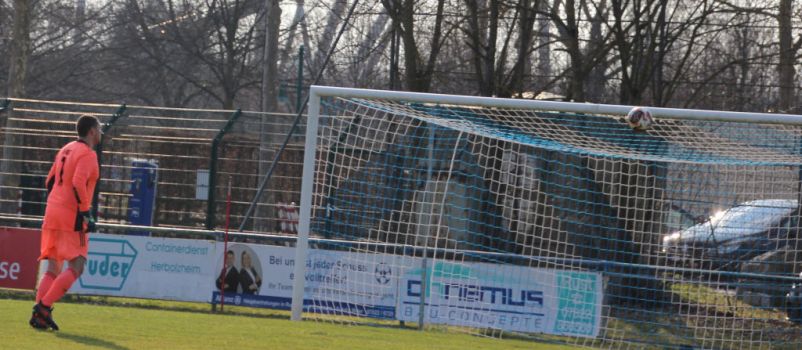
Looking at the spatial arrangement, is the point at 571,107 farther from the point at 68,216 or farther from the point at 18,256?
the point at 18,256

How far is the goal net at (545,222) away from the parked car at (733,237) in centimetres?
3

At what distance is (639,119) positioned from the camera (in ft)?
35.8

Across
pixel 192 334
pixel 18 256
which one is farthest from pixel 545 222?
pixel 18 256

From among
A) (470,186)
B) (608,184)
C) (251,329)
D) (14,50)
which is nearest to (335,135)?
(470,186)

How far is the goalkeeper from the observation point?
947 centimetres

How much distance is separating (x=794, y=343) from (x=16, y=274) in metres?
10.8

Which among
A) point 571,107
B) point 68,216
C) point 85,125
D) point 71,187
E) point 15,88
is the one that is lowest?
point 68,216

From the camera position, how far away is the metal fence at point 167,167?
1912 cm

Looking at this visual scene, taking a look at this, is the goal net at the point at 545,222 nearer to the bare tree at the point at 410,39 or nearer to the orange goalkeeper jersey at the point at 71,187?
the orange goalkeeper jersey at the point at 71,187

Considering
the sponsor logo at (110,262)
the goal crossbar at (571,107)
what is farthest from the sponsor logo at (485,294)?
the sponsor logo at (110,262)

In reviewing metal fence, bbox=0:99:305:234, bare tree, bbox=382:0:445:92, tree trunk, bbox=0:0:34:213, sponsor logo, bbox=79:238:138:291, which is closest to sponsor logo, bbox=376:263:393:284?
sponsor logo, bbox=79:238:138:291

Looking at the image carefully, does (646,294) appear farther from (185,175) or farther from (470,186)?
(185,175)

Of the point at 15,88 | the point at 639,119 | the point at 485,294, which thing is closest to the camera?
the point at 639,119

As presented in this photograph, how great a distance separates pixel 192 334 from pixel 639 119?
4.69m
